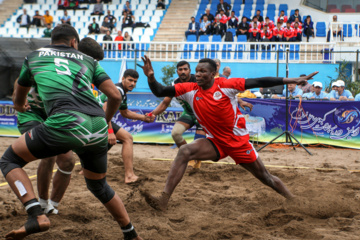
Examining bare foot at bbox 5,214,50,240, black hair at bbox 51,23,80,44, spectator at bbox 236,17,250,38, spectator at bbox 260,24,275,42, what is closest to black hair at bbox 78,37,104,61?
black hair at bbox 51,23,80,44

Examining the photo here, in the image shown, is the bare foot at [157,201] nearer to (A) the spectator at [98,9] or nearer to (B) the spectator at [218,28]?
(B) the spectator at [218,28]

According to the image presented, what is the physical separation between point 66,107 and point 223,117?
2.20m

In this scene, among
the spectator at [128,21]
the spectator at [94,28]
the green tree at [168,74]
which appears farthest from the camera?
the spectator at [128,21]

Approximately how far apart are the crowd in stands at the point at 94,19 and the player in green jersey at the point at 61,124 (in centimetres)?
1761

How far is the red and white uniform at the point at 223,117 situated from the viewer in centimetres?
516

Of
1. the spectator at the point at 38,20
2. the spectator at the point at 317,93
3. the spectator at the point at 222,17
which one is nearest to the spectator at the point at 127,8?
the spectator at the point at 38,20

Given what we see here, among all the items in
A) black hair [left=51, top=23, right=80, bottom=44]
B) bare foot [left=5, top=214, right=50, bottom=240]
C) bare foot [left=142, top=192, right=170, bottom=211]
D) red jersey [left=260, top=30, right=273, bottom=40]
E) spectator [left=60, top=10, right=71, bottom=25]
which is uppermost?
spectator [left=60, top=10, right=71, bottom=25]

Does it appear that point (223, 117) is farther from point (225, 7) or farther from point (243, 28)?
point (225, 7)

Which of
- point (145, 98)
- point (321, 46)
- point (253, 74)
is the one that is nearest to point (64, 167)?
point (145, 98)

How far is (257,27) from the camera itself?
19828 mm

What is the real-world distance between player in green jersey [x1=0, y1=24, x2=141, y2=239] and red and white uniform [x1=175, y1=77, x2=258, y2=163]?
63.1 inches

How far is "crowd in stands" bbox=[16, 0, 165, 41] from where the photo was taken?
2312 cm

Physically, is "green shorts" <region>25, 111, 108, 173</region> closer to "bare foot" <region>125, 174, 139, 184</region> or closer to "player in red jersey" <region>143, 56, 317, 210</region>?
"player in red jersey" <region>143, 56, 317, 210</region>

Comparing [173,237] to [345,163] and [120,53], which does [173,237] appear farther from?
[120,53]
